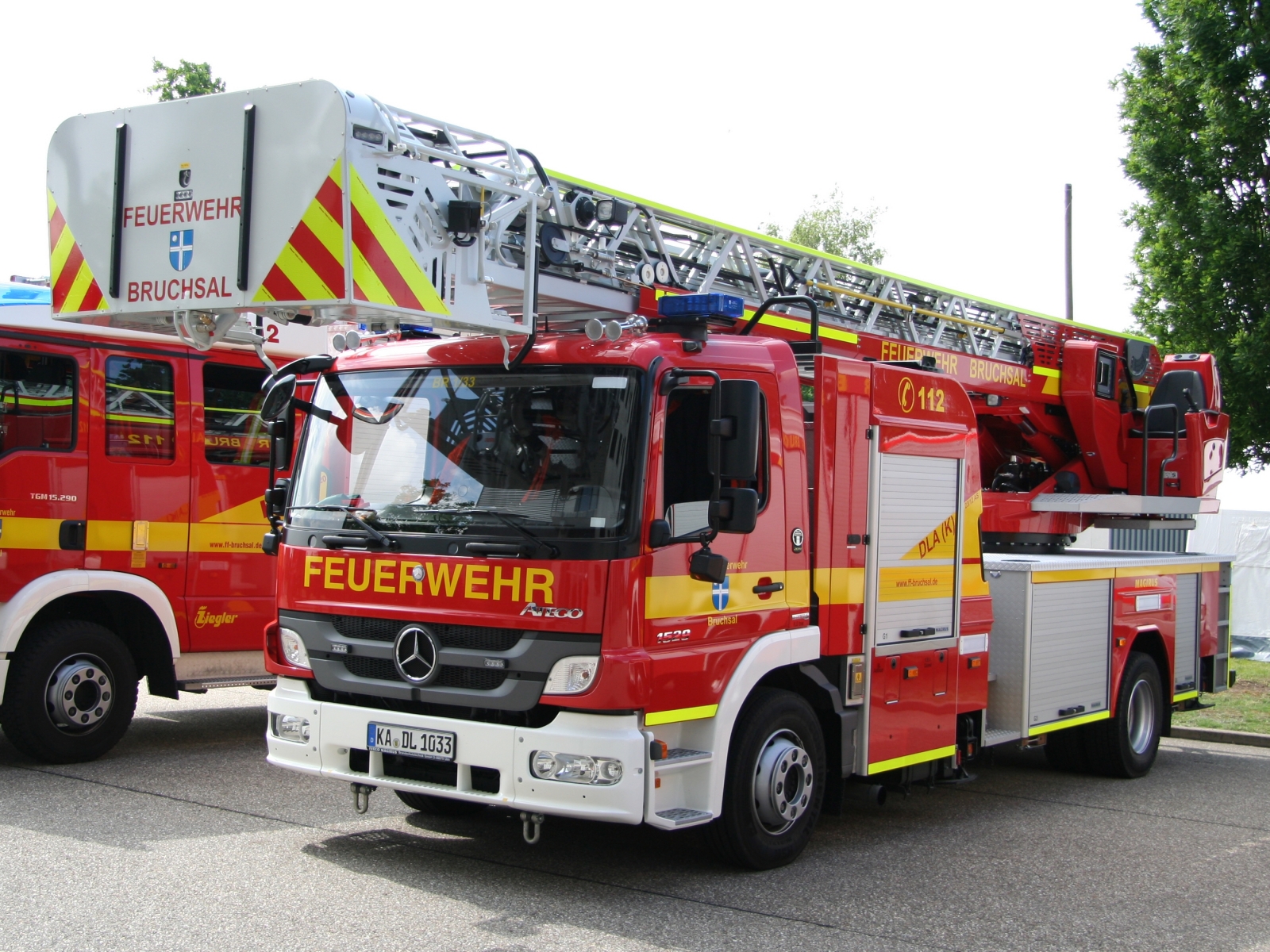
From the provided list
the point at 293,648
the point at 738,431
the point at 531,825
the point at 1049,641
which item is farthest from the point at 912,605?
the point at 293,648

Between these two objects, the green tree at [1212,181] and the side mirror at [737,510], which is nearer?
the side mirror at [737,510]

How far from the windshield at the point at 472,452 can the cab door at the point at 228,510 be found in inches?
111

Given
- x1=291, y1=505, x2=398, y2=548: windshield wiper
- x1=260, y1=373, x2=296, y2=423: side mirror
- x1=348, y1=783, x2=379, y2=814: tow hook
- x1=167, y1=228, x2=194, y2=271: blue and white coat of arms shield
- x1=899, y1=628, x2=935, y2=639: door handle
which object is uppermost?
x1=167, y1=228, x2=194, y2=271: blue and white coat of arms shield

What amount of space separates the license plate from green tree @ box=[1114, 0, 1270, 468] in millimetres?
10307

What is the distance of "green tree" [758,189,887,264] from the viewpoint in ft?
153

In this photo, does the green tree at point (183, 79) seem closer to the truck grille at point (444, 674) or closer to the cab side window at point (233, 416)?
the cab side window at point (233, 416)

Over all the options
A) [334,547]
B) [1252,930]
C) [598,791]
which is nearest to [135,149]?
[334,547]

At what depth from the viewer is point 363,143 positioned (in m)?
5.34

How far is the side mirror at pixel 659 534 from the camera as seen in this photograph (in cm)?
550

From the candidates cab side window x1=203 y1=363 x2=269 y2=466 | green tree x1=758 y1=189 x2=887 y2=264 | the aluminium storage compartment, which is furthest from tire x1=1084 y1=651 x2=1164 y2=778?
green tree x1=758 y1=189 x2=887 y2=264

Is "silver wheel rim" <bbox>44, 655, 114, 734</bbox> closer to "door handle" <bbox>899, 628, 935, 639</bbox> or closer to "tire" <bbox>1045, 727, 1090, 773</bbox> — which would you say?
"door handle" <bbox>899, 628, 935, 639</bbox>

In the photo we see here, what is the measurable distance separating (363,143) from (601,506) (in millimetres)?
1827

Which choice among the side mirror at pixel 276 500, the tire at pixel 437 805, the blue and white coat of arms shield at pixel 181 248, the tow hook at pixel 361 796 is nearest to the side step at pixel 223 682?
the tire at pixel 437 805

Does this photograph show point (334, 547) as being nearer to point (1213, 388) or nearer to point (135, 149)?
point (135, 149)
